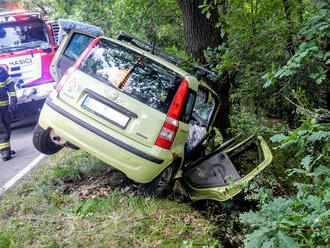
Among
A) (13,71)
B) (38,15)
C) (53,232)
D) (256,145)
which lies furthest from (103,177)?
(38,15)

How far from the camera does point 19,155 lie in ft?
20.5

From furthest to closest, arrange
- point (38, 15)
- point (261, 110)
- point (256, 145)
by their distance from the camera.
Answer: point (261, 110) < point (38, 15) < point (256, 145)

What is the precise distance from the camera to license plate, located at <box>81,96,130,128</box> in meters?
3.97

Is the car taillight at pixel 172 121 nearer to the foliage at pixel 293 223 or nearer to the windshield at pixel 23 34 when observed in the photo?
the foliage at pixel 293 223

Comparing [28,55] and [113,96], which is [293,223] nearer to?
[113,96]

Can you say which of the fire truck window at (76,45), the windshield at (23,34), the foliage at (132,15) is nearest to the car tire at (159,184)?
the fire truck window at (76,45)

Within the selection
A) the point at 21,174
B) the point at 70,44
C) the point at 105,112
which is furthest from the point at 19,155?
the point at 105,112

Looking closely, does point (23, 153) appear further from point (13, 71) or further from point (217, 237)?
point (217, 237)

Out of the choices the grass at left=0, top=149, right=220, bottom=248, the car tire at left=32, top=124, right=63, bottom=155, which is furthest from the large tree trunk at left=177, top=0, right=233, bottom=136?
the car tire at left=32, top=124, right=63, bottom=155

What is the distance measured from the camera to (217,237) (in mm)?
3680

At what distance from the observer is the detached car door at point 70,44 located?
554 centimetres

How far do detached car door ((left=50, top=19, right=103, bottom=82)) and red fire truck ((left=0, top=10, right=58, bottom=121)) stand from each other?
285 centimetres

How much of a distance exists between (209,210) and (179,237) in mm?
1188

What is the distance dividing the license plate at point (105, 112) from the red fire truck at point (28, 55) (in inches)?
181
